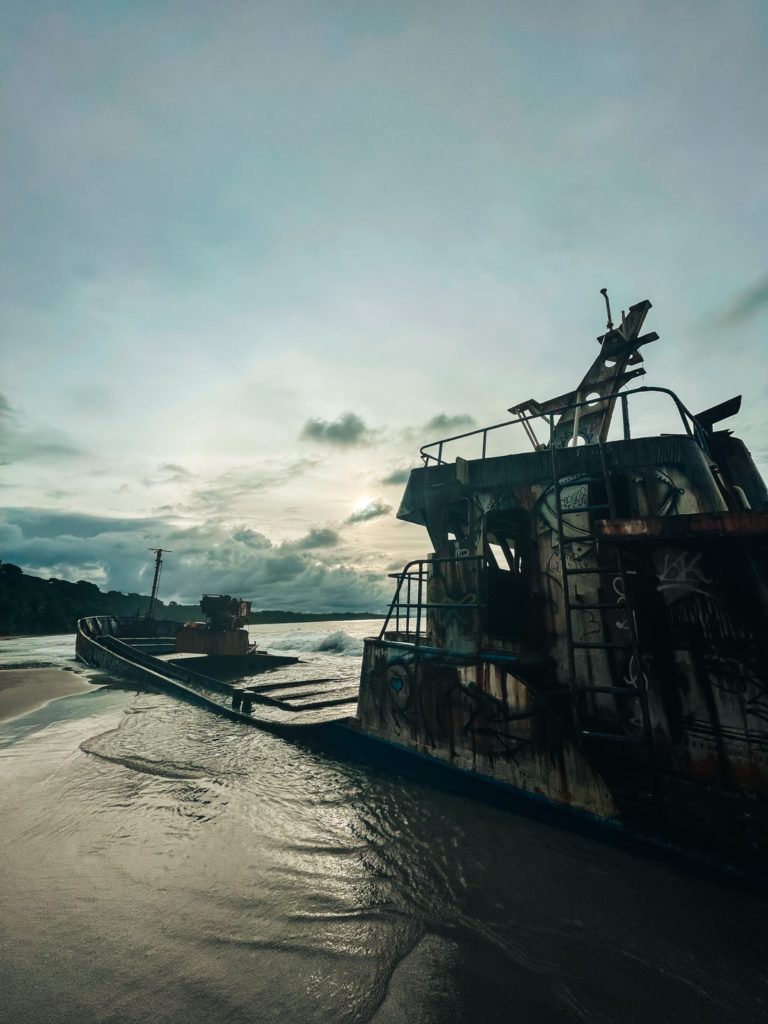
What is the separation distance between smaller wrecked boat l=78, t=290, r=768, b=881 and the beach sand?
10525 mm

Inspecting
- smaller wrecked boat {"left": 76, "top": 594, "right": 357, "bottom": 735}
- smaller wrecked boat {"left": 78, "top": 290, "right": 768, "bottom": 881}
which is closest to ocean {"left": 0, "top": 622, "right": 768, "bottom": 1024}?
smaller wrecked boat {"left": 78, "top": 290, "right": 768, "bottom": 881}

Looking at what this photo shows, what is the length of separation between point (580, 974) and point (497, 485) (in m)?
5.62

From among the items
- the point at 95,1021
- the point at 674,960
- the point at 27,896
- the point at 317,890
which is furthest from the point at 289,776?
the point at 674,960

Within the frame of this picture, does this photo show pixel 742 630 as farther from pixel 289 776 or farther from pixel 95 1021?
pixel 289 776

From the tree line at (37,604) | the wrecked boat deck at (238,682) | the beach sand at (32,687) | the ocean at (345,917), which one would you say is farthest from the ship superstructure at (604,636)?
the tree line at (37,604)

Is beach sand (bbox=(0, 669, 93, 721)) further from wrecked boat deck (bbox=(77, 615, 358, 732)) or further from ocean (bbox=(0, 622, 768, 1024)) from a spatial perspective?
ocean (bbox=(0, 622, 768, 1024))

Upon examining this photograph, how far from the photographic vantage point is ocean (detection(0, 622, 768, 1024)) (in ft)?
9.06

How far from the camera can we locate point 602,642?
5285 mm

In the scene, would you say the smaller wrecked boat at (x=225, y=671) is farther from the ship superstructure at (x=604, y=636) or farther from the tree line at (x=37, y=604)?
the tree line at (x=37, y=604)

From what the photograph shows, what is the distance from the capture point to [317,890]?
3.99 meters

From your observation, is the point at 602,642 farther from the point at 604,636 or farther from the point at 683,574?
the point at 683,574

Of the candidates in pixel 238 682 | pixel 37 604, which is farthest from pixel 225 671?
pixel 37 604

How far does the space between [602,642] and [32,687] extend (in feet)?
68.0

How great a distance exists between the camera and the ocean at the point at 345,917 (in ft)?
9.06
